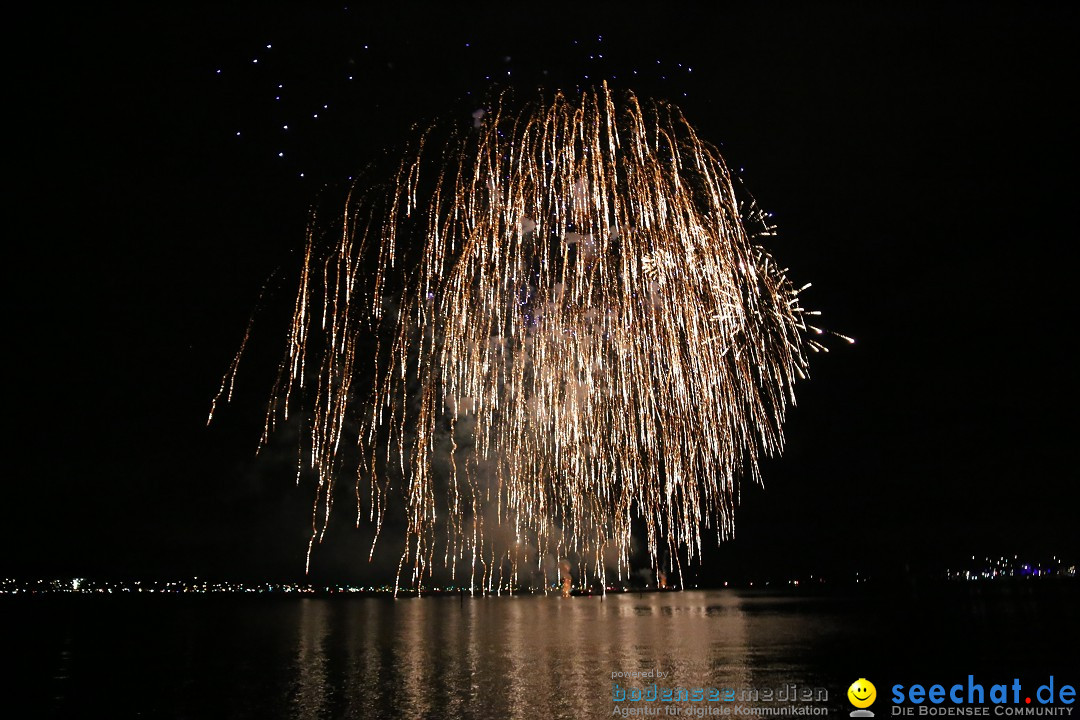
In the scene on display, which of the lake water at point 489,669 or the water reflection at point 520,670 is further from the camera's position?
the lake water at point 489,669
